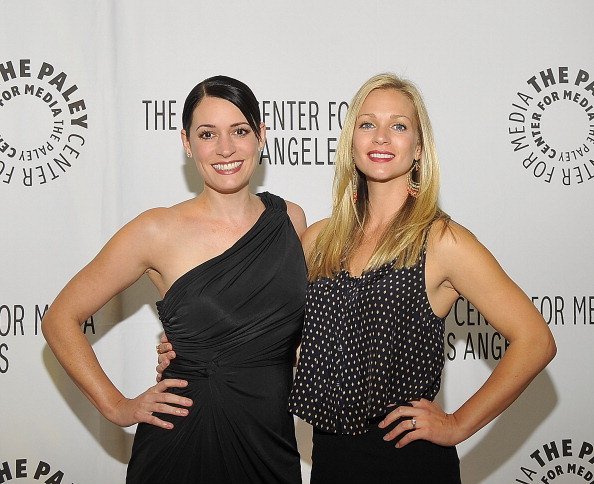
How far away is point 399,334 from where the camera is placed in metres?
2.01

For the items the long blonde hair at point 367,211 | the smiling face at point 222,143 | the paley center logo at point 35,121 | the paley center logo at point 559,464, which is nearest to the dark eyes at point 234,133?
the smiling face at point 222,143

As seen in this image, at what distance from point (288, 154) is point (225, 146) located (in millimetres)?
916

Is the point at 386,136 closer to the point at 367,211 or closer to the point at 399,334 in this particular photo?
the point at 367,211

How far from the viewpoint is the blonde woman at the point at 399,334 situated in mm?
2010

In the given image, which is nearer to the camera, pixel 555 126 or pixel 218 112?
pixel 218 112

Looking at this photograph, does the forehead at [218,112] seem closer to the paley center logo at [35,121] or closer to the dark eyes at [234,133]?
the dark eyes at [234,133]

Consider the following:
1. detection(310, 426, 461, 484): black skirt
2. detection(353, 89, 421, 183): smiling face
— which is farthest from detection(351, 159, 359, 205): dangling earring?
detection(310, 426, 461, 484): black skirt

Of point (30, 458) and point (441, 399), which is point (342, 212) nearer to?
point (441, 399)

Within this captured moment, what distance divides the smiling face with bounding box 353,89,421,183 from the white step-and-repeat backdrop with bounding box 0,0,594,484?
956 mm

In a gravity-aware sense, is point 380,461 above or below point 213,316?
below

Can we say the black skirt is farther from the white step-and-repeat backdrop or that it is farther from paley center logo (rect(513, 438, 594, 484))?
paley center logo (rect(513, 438, 594, 484))

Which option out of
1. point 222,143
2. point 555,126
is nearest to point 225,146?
point 222,143

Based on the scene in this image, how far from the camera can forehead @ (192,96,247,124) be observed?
223 cm

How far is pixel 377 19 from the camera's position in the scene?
3143 millimetres
